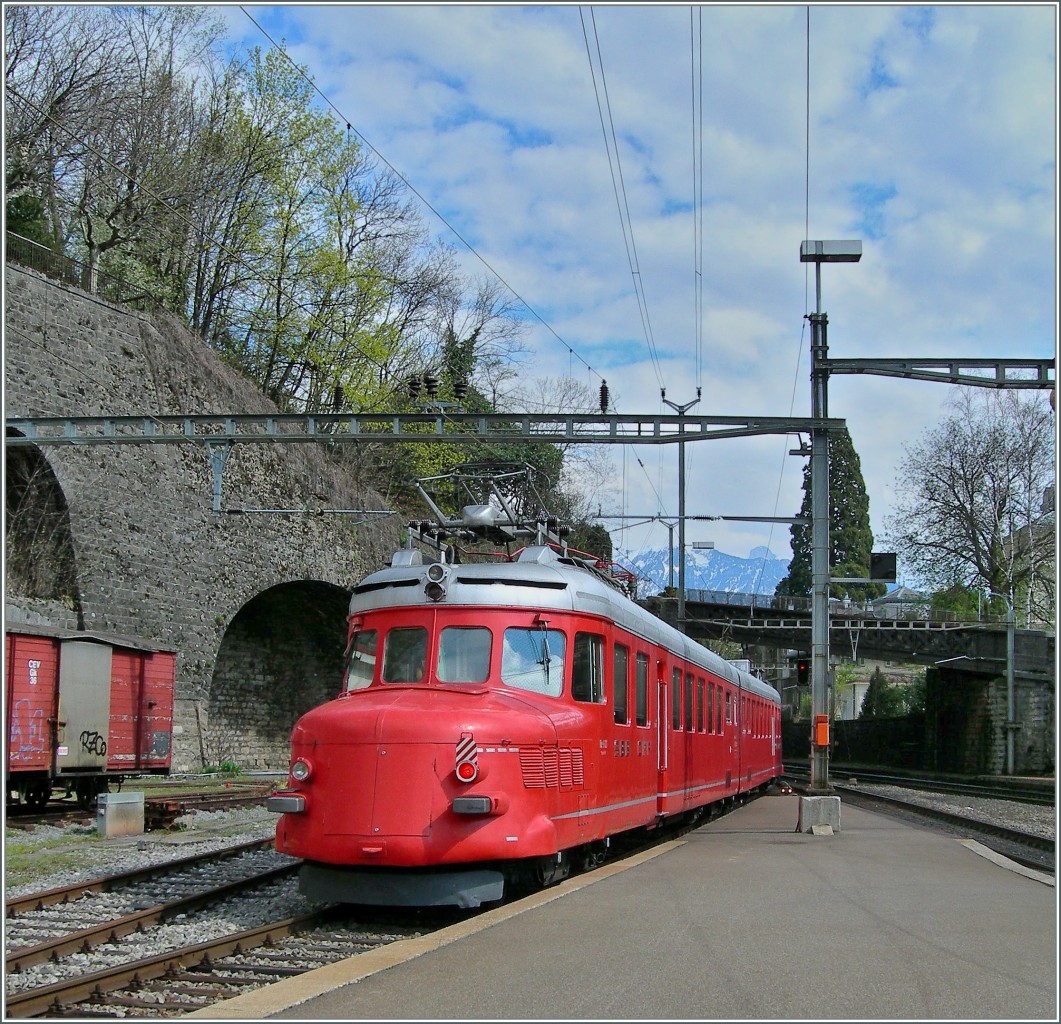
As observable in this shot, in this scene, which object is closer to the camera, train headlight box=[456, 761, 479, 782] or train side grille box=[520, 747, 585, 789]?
train headlight box=[456, 761, 479, 782]

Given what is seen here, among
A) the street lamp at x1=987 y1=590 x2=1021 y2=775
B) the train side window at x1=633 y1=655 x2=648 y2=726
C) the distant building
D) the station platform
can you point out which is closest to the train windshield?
the station platform

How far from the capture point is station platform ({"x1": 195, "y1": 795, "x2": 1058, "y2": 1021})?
20.4ft

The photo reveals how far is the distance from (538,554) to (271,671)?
25.7 meters

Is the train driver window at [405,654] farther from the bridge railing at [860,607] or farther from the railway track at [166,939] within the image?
the bridge railing at [860,607]

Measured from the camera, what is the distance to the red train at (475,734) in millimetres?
9320

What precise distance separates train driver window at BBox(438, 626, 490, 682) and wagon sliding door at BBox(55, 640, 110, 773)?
11.7m

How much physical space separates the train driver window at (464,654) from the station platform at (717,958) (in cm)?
194

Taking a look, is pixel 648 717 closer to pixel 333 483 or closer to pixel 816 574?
pixel 816 574

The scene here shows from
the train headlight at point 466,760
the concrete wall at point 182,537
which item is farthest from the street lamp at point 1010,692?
the train headlight at point 466,760

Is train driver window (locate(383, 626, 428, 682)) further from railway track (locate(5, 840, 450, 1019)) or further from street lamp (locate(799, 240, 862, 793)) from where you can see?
street lamp (locate(799, 240, 862, 793))

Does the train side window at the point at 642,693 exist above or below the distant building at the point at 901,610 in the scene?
below

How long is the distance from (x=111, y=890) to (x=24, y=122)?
27739 mm

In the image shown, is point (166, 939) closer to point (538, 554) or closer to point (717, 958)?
point (717, 958)

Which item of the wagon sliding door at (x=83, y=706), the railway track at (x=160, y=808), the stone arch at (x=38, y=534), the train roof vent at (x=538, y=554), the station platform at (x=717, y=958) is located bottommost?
the railway track at (x=160, y=808)
